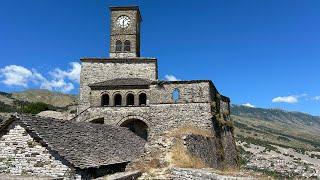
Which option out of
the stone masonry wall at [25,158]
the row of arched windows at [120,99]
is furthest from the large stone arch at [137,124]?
the stone masonry wall at [25,158]

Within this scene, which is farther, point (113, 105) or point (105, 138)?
point (113, 105)

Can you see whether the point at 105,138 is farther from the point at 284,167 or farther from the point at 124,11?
the point at 284,167

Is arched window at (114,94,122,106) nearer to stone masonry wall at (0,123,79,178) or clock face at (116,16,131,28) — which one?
clock face at (116,16,131,28)

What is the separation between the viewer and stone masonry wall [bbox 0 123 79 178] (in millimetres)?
17375

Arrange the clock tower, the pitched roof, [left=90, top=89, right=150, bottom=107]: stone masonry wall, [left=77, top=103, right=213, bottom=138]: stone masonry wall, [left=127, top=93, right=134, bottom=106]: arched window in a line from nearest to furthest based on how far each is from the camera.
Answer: the pitched roof < [left=77, top=103, right=213, bottom=138]: stone masonry wall < [left=90, top=89, right=150, bottom=107]: stone masonry wall < [left=127, top=93, right=134, bottom=106]: arched window < the clock tower

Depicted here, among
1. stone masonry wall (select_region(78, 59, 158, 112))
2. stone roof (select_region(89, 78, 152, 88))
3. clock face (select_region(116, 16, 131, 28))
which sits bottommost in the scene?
stone roof (select_region(89, 78, 152, 88))

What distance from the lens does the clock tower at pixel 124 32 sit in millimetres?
41844

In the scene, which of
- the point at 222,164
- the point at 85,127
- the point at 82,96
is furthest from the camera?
the point at 82,96

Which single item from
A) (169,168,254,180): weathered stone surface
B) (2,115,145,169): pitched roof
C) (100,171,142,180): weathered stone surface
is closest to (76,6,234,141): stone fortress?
(2,115,145,169): pitched roof

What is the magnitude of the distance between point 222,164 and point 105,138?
10978 millimetres

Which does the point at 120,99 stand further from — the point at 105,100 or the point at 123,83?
the point at 123,83

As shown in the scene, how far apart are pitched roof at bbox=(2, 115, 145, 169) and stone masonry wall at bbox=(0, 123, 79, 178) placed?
0.41 meters

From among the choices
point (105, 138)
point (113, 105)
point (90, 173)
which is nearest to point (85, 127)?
point (105, 138)

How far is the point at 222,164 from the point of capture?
30328 millimetres
